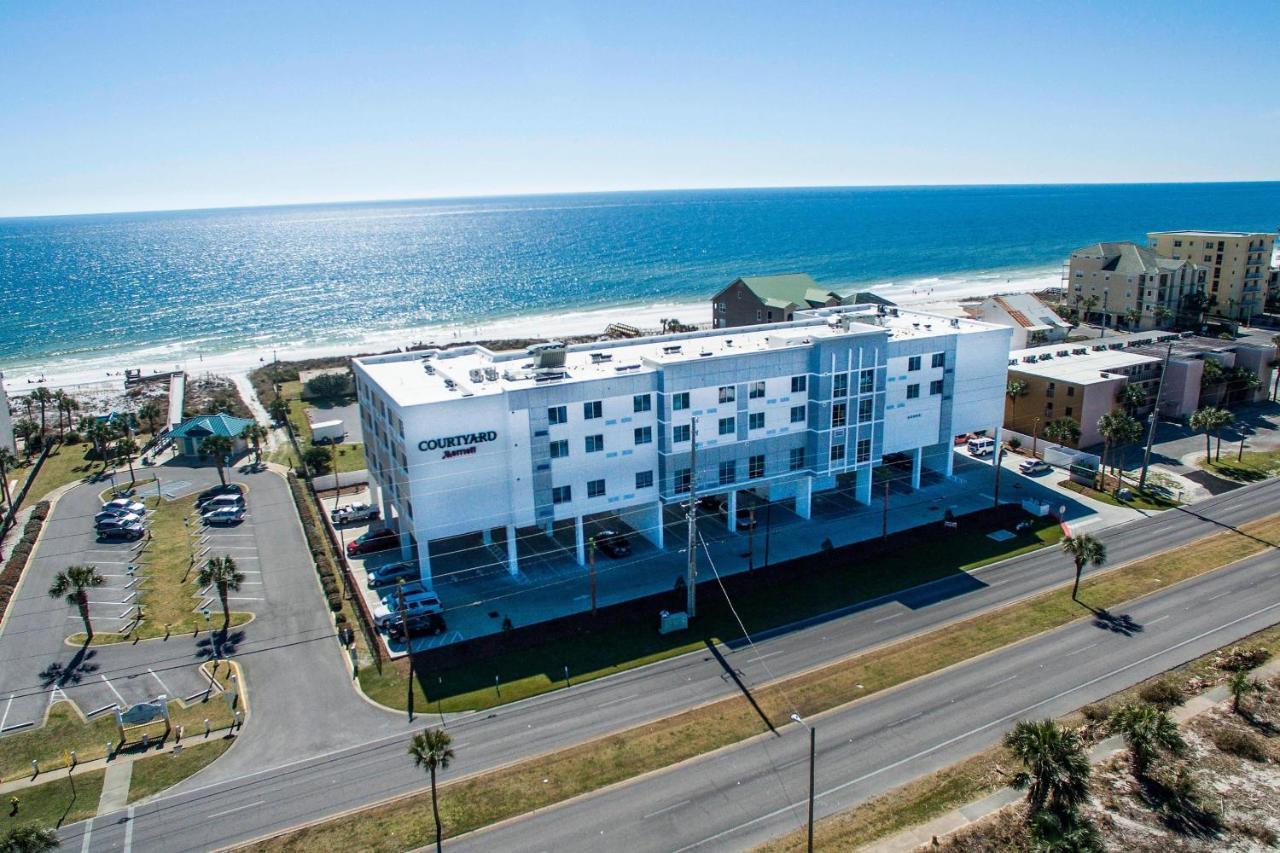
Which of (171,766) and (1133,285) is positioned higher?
(1133,285)

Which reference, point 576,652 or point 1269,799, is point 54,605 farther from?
point 1269,799

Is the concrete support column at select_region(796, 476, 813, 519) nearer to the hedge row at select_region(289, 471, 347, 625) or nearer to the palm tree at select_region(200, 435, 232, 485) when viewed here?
the hedge row at select_region(289, 471, 347, 625)

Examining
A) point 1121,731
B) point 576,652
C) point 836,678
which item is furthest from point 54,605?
point 1121,731

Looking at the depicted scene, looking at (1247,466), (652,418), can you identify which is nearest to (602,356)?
(652,418)

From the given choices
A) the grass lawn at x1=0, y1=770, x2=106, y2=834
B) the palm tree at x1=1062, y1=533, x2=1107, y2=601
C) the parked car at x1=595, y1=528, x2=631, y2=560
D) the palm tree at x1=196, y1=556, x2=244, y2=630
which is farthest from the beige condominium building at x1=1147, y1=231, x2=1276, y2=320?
the grass lawn at x1=0, y1=770, x2=106, y2=834

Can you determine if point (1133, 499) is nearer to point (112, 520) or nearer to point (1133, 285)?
point (1133, 285)
